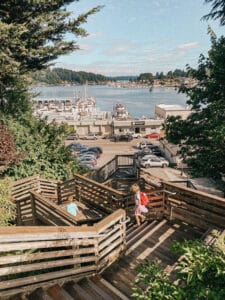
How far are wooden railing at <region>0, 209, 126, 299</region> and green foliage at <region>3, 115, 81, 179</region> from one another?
614cm

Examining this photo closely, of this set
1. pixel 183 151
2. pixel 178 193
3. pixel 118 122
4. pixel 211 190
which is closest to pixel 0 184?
pixel 178 193

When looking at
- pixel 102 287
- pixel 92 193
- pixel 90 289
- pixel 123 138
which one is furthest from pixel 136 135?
pixel 90 289

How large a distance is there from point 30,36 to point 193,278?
11.6m

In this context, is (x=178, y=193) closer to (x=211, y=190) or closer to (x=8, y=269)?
(x=8, y=269)

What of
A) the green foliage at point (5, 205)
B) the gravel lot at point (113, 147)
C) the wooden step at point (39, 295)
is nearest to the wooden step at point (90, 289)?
the wooden step at point (39, 295)

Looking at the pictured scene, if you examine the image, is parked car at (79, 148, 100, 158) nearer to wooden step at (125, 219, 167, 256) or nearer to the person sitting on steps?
the person sitting on steps

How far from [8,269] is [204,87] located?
28.8 ft

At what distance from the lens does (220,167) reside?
988cm

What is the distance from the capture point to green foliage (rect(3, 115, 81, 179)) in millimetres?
11500

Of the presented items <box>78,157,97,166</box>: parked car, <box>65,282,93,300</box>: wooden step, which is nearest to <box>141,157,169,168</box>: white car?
<box>78,157,97,166</box>: parked car

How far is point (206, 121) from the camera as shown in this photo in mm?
9703

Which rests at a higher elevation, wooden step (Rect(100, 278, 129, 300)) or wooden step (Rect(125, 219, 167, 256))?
wooden step (Rect(100, 278, 129, 300))

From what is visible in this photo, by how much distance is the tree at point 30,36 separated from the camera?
10.4m

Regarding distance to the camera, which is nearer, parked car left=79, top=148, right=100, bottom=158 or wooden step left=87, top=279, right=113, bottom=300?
wooden step left=87, top=279, right=113, bottom=300
